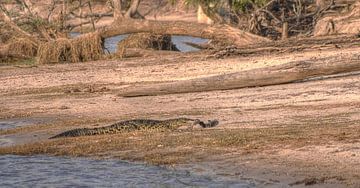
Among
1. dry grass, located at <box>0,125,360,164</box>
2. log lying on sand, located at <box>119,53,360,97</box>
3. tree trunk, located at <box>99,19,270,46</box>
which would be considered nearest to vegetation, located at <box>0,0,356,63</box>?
tree trunk, located at <box>99,19,270,46</box>

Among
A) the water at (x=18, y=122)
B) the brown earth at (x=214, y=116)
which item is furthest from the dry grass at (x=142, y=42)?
the water at (x=18, y=122)

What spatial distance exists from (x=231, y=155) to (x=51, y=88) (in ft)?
29.5

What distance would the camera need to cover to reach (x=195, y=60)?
1970 cm

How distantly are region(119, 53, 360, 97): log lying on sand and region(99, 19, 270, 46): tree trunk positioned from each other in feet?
22.7

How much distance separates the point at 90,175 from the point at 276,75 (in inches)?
234

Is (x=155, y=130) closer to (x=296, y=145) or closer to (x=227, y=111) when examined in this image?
(x=227, y=111)

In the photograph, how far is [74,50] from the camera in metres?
23.1

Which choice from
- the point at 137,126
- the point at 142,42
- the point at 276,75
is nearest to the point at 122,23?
the point at 142,42

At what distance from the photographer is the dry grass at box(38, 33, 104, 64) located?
2298 centimetres

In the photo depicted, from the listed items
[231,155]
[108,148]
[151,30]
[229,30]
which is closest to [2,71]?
[151,30]

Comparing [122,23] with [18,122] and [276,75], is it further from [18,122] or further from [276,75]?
[18,122]

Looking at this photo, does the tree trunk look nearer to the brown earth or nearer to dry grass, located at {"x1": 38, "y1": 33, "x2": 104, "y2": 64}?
dry grass, located at {"x1": 38, "y1": 33, "x2": 104, "y2": 64}

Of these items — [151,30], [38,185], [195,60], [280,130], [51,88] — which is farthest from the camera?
[151,30]

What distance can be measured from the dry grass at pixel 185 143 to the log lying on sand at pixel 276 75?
3740 millimetres
